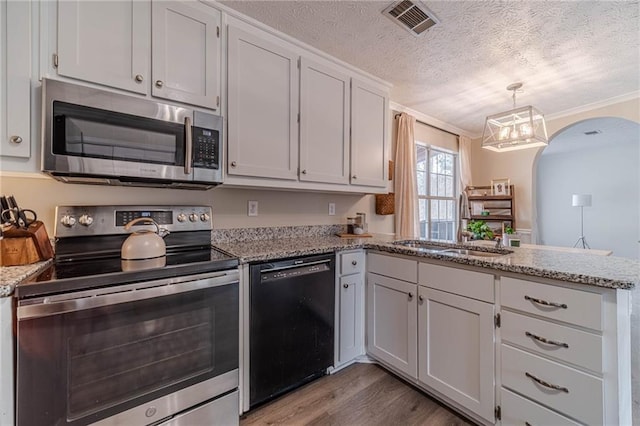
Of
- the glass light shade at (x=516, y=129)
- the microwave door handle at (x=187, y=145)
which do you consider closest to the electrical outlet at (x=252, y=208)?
the microwave door handle at (x=187, y=145)

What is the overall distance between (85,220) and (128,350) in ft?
2.63

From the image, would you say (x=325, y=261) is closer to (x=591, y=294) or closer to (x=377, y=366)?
(x=377, y=366)

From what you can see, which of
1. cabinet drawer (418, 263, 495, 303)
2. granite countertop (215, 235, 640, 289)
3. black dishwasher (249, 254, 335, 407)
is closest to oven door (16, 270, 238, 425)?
black dishwasher (249, 254, 335, 407)

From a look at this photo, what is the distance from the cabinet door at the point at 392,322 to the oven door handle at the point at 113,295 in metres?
1.15

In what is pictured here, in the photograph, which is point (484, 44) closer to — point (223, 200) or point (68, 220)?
point (223, 200)

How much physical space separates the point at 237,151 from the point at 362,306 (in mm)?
1463

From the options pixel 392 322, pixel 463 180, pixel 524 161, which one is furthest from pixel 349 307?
pixel 524 161

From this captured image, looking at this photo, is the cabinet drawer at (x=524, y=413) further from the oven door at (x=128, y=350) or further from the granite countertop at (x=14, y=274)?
the granite countertop at (x=14, y=274)

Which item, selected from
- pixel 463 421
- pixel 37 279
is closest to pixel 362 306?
pixel 463 421

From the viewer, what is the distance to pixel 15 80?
1.20 metres

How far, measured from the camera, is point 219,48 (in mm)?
1718

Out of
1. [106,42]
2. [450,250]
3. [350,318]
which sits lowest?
[350,318]

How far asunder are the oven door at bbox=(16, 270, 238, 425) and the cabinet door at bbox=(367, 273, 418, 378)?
1.08 metres

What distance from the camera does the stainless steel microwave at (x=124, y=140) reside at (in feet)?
4.06
